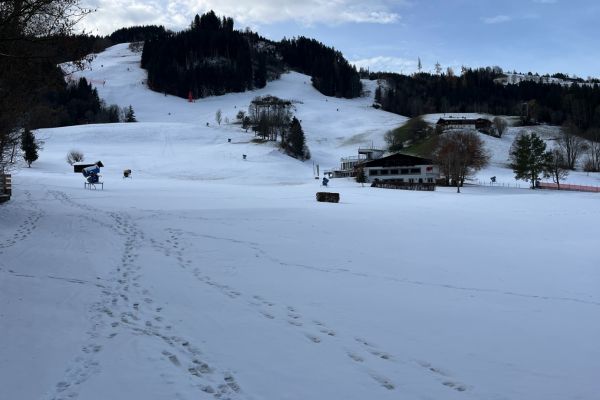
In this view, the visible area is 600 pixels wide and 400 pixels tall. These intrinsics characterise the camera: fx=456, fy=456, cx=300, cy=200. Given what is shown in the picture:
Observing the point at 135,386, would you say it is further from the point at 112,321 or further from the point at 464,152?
the point at 464,152

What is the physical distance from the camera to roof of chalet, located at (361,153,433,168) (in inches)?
3031

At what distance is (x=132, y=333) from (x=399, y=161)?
2958 inches

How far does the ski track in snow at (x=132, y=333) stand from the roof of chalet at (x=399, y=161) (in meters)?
70.8

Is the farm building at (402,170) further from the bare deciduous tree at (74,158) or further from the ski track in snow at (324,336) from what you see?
the ski track in snow at (324,336)

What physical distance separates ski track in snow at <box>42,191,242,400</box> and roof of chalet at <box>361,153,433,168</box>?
70.8 metres

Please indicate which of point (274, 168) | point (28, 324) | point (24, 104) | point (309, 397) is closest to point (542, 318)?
point (309, 397)

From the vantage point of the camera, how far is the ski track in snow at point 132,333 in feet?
16.9

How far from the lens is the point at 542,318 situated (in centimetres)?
847

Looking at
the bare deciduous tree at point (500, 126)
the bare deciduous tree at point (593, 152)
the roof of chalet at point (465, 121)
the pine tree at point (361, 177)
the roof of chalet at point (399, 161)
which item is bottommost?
the pine tree at point (361, 177)

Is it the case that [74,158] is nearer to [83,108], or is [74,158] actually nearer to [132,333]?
[132,333]

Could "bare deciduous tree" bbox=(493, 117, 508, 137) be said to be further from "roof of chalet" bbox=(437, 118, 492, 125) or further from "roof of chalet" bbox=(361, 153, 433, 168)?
"roof of chalet" bbox=(361, 153, 433, 168)

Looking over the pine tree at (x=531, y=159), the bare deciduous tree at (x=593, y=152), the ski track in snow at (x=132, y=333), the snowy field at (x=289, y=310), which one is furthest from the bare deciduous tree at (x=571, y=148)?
the ski track in snow at (x=132, y=333)

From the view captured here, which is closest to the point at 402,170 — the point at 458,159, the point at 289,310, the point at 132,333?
the point at 458,159

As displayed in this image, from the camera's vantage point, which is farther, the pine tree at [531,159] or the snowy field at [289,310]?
the pine tree at [531,159]
